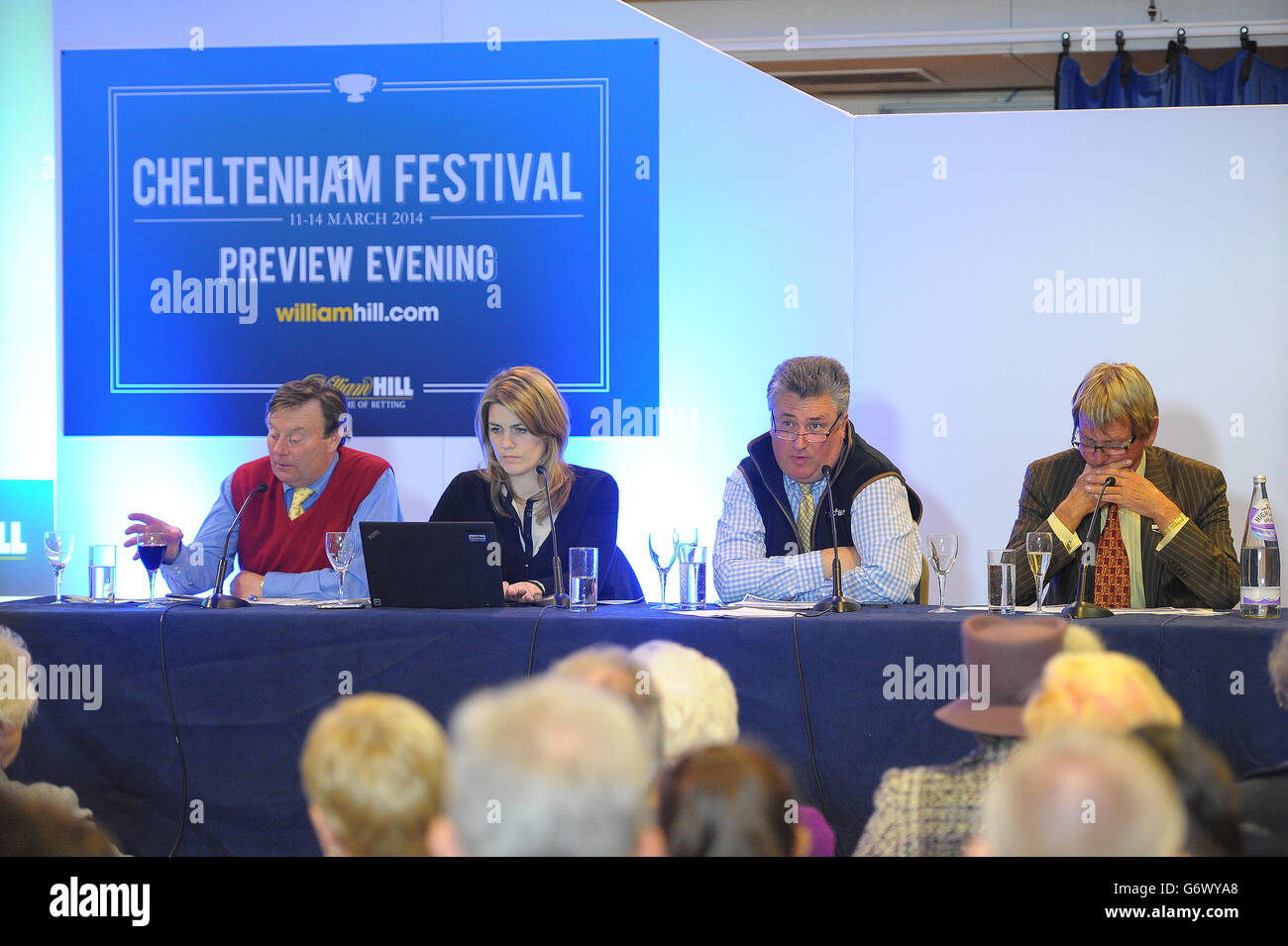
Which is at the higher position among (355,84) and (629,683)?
(355,84)

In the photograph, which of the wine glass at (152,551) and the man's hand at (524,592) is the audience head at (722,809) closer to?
the man's hand at (524,592)

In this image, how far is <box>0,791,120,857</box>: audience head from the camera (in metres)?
1.74

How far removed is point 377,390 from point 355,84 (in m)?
1.08

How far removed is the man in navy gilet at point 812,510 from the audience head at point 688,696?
626 millimetres

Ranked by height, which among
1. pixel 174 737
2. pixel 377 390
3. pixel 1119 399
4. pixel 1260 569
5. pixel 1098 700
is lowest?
pixel 174 737

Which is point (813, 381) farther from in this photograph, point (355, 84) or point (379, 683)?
point (355, 84)

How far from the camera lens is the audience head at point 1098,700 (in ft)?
5.02

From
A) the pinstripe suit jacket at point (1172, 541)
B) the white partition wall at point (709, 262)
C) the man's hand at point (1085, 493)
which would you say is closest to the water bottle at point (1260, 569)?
the pinstripe suit jacket at point (1172, 541)

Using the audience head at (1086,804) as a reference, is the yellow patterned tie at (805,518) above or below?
above

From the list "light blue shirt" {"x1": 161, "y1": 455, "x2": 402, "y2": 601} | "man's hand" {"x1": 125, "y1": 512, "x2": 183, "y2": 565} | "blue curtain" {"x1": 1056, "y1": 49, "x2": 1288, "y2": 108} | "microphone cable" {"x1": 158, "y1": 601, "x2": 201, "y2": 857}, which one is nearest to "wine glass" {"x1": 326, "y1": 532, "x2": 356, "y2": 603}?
"light blue shirt" {"x1": 161, "y1": 455, "x2": 402, "y2": 601}

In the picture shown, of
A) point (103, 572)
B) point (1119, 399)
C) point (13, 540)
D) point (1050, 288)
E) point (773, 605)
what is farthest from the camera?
point (13, 540)

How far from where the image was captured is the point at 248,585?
3.23 m

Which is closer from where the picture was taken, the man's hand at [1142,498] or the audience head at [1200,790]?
the audience head at [1200,790]

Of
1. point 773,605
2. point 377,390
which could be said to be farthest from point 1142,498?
point 377,390
